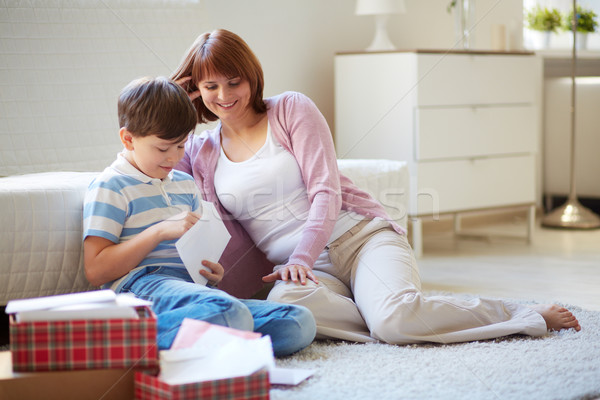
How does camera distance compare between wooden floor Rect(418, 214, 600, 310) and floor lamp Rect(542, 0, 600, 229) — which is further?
floor lamp Rect(542, 0, 600, 229)

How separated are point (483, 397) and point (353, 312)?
0.45 meters

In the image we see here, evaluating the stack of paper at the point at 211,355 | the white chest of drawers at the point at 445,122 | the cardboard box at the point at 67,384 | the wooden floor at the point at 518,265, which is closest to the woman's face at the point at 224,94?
the stack of paper at the point at 211,355

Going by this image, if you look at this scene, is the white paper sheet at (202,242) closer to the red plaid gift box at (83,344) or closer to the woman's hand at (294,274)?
the woman's hand at (294,274)

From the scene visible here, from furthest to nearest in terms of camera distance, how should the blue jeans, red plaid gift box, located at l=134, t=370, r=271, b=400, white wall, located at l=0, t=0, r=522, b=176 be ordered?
1. white wall, located at l=0, t=0, r=522, b=176
2. the blue jeans
3. red plaid gift box, located at l=134, t=370, r=271, b=400

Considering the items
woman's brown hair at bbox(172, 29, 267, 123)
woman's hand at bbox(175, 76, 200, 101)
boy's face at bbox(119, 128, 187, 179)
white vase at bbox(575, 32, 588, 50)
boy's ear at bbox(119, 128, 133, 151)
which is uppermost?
white vase at bbox(575, 32, 588, 50)

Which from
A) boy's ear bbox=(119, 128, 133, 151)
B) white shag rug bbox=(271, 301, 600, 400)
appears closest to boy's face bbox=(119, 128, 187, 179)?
boy's ear bbox=(119, 128, 133, 151)

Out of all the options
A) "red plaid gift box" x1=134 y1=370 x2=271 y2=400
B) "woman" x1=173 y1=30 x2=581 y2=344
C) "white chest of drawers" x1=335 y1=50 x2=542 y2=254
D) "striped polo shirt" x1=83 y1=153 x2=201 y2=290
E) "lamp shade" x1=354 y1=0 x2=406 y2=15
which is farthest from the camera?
"lamp shade" x1=354 y1=0 x2=406 y2=15

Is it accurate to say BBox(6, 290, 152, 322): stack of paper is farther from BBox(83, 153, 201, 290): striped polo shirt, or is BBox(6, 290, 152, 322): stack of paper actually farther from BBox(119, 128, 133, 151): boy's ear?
BBox(119, 128, 133, 151): boy's ear

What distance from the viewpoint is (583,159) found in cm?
396

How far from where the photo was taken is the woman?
1615mm

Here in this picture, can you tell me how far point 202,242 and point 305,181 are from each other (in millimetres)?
322

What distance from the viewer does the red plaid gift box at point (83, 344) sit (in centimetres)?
120

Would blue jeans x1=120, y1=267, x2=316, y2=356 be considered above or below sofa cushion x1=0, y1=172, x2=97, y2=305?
below

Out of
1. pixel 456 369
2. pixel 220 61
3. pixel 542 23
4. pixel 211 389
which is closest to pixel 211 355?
pixel 211 389
